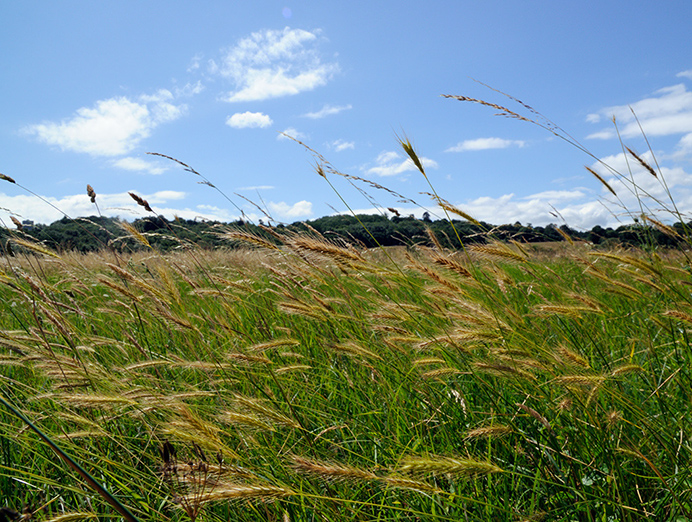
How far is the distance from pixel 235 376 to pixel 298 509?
0.99 metres

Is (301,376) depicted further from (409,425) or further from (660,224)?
(660,224)

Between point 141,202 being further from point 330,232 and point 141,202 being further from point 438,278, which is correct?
point 438,278

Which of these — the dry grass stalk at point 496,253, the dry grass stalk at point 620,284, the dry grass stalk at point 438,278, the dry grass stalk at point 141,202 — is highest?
the dry grass stalk at point 141,202

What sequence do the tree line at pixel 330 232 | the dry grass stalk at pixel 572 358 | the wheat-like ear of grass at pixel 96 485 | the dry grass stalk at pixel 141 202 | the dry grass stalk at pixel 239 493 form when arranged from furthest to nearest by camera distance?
the dry grass stalk at pixel 141 202 < the tree line at pixel 330 232 < the dry grass stalk at pixel 572 358 < the dry grass stalk at pixel 239 493 < the wheat-like ear of grass at pixel 96 485

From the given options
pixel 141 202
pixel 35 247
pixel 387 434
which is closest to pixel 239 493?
pixel 387 434

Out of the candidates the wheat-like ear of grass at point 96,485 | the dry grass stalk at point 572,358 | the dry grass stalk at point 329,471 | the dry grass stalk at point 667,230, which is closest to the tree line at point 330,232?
the dry grass stalk at point 667,230

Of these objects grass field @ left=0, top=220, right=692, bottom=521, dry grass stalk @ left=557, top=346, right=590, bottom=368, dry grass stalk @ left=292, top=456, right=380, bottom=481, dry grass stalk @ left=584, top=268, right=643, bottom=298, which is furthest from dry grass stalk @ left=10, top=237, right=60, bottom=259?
dry grass stalk @ left=584, top=268, right=643, bottom=298

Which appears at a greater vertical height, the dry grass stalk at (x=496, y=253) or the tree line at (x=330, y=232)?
the tree line at (x=330, y=232)

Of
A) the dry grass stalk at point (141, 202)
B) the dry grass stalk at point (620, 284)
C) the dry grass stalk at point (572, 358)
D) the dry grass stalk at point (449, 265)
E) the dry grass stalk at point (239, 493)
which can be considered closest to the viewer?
the dry grass stalk at point (239, 493)

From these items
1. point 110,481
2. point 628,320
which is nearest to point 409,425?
point 110,481

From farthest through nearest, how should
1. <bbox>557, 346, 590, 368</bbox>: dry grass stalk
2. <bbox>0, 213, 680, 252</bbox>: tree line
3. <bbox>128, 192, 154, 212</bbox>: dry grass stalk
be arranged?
<bbox>128, 192, 154, 212</bbox>: dry grass stalk → <bbox>0, 213, 680, 252</bbox>: tree line → <bbox>557, 346, 590, 368</bbox>: dry grass stalk

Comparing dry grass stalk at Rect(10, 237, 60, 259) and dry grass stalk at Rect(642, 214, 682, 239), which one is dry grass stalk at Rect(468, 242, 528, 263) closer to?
dry grass stalk at Rect(642, 214, 682, 239)

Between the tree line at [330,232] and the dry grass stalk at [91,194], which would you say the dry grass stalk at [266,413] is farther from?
the dry grass stalk at [91,194]

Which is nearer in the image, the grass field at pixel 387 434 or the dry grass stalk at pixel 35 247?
the grass field at pixel 387 434
